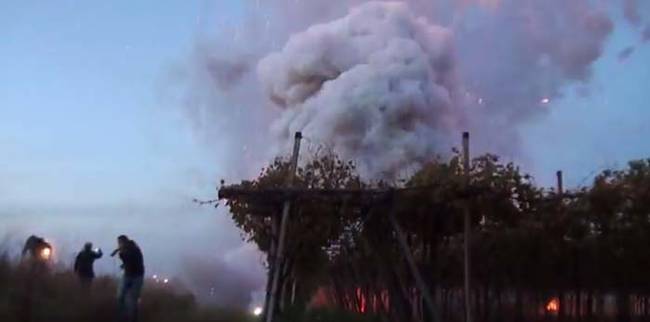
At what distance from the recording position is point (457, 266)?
23359 millimetres

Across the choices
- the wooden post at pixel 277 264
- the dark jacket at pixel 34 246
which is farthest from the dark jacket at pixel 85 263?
the wooden post at pixel 277 264

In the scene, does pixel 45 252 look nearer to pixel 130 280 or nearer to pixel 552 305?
pixel 130 280

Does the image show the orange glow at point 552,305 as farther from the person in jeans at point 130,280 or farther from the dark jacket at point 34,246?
the dark jacket at point 34,246

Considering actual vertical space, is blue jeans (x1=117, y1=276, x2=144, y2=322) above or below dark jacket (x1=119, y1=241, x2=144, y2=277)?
below

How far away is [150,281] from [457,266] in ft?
25.0

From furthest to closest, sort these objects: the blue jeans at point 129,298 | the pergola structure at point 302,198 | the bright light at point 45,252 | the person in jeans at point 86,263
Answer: the person in jeans at point 86,263
the bright light at point 45,252
the blue jeans at point 129,298
the pergola structure at point 302,198

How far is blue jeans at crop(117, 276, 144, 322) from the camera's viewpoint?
754 inches

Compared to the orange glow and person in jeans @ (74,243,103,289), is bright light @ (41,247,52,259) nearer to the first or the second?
person in jeans @ (74,243,103,289)

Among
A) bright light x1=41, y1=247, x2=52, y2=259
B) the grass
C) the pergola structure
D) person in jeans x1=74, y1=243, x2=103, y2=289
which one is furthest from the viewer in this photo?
person in jeans x1=74, y1=243, x2=103, y2=289

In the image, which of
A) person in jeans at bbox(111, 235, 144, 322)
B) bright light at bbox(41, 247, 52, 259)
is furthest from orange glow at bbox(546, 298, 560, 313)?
bright light at bbox(41, 247, 52, 259)

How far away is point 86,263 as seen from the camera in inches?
864

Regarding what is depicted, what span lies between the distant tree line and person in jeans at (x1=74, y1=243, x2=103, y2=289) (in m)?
2.92

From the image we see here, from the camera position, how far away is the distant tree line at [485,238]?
725 inches

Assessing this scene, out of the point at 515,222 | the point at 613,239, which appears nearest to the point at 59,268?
the point at 515,222
